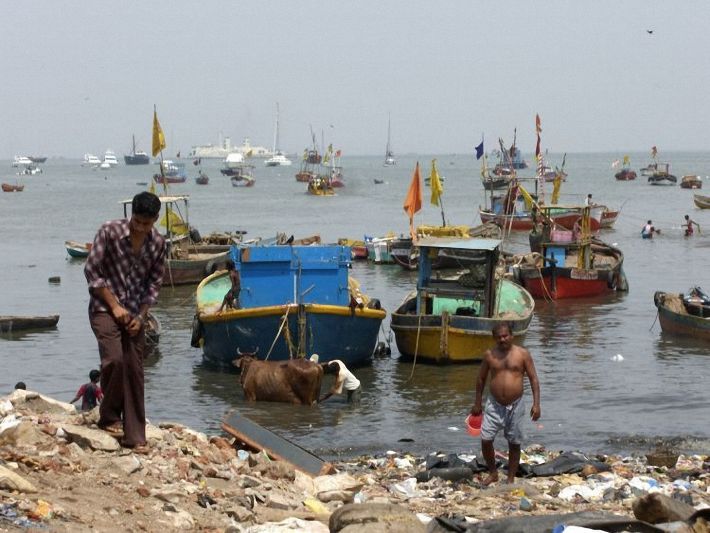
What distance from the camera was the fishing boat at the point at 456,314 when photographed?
18125 millimetres

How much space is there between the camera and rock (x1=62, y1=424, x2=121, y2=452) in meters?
7.71

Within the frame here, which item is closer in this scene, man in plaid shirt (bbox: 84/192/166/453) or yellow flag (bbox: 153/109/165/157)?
man in plaid shirt (bbox: 84/192/166/453)

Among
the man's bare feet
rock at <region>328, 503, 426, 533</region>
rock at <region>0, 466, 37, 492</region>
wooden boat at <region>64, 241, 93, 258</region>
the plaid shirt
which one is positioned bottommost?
wooden boat at <region>64, 241, 93, 258</region>

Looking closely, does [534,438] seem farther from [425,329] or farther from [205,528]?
[205,528]

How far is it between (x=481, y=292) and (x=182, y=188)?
106 metres

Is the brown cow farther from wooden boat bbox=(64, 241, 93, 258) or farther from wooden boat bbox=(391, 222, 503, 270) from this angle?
wooden boat bbox=(64, 241, 93, 258)

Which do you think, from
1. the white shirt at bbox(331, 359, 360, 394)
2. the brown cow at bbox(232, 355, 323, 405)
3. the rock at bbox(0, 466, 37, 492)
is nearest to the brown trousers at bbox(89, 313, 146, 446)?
the rock at bbox(0, 466, 37, 492)

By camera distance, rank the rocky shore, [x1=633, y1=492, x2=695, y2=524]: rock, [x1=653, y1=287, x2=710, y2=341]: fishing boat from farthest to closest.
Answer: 1. [x1=653, y1=287, x2=710, y2=341]: fishing boat
2. [x1=633, y1=492, x2=695, y2=524]: rock
3. the rocky shore

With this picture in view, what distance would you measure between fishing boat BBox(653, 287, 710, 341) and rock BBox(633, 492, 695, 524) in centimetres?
1330

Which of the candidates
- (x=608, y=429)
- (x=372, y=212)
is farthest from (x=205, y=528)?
(x=372, y=212)

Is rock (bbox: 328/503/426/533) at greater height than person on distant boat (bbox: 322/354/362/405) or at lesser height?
greater

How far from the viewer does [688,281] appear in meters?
32.7

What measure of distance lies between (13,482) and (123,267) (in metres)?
1.76

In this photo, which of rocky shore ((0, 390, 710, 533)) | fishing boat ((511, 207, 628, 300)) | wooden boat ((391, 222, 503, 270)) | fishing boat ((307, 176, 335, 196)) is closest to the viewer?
rocky shore ((0, 390, 710, 533))
